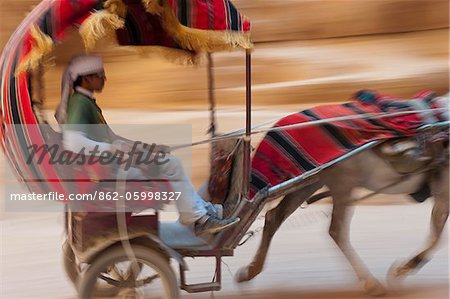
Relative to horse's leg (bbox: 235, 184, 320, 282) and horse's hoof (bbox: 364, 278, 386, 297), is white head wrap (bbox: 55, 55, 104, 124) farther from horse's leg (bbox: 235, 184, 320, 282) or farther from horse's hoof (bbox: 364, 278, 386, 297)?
horse's hoof (bbox: 364, 278, 386, 297)

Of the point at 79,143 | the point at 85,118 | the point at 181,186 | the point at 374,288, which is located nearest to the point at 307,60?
the point at 374,288

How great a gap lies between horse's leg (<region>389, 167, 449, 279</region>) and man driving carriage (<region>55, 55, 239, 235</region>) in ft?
4.22

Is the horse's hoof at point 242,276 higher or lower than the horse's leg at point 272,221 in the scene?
lower

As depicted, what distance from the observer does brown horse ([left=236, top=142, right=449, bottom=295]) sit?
14.5ft

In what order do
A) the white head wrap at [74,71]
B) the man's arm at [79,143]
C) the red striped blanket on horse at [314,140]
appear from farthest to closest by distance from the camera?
the red striped blanket on horse at [314,140] < the white head wrap at [74,71] < the man's arm at [79,143]

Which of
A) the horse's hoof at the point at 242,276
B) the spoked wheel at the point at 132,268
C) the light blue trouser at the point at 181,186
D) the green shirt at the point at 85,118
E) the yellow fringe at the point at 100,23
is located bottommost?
the horse's hoof at the point at 242,276

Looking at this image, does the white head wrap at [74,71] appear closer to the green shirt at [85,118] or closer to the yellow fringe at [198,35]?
the green shirt at [85,118]

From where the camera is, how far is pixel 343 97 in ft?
35.0

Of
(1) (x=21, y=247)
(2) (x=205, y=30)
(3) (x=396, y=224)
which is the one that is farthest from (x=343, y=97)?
(2) (x=205, y=30)

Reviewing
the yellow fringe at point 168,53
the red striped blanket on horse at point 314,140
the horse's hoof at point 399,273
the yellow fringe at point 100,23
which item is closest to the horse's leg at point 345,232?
the horse's hoof at point 399,273

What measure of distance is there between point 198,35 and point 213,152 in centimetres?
104

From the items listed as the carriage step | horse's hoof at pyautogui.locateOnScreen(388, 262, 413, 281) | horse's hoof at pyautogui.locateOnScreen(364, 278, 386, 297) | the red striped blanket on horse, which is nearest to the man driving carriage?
the carriage step

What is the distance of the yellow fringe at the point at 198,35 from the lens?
365 cm

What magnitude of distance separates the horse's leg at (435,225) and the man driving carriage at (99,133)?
129 cm
